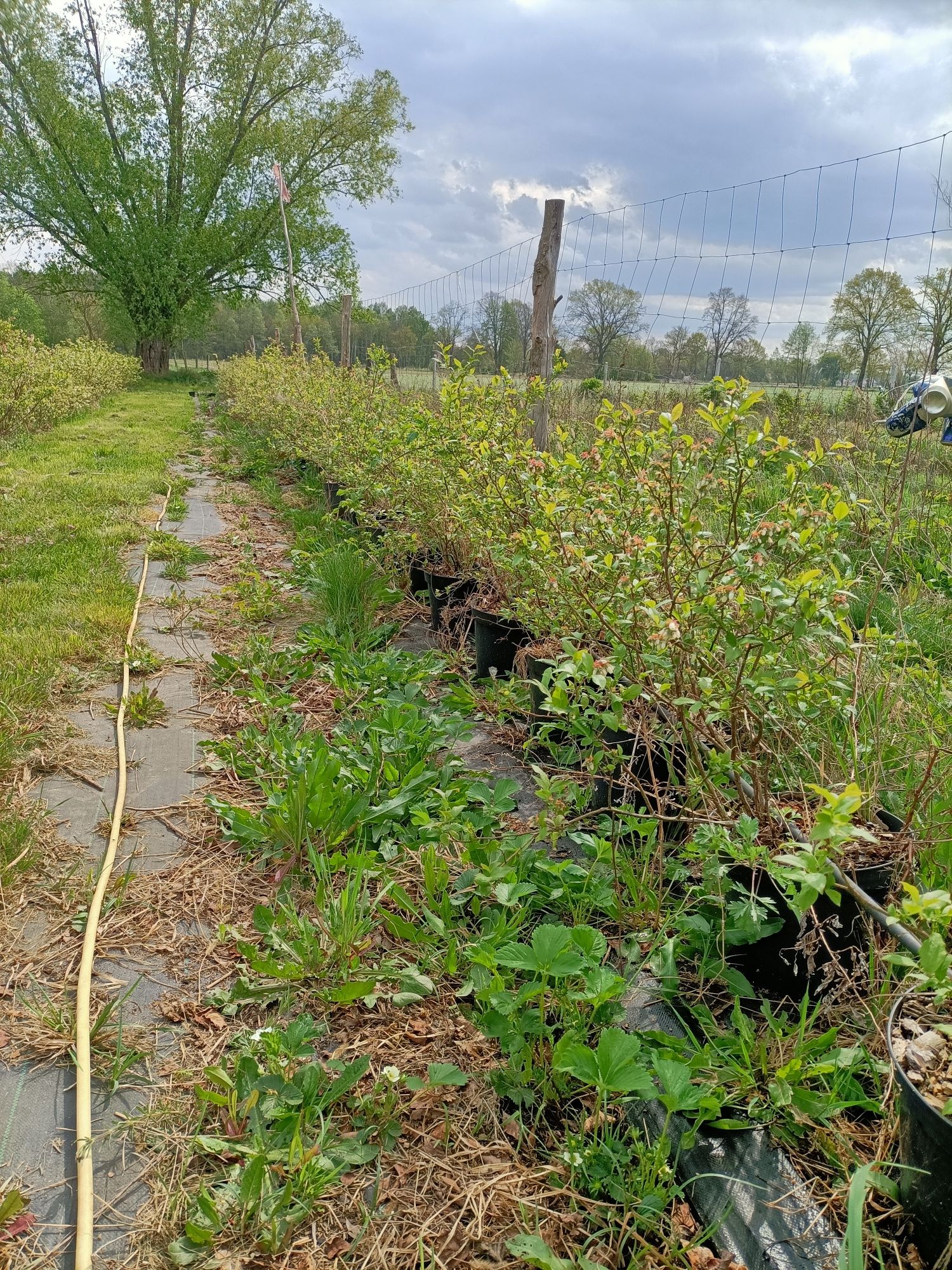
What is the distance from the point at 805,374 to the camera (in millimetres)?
5855

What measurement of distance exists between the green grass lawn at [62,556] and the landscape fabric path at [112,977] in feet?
0.58

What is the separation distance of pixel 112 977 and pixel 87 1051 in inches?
9.9

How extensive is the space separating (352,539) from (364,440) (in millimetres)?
1044

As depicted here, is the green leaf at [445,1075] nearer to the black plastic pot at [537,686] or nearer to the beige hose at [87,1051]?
the beige hose at [87,1051]

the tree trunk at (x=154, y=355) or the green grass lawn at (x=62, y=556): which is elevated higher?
the tree trunk at (x=154, y=355)

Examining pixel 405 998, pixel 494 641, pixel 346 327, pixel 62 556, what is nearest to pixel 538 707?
pixel 494 641

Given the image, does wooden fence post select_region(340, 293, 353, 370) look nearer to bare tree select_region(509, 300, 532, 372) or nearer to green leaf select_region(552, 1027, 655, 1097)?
bare tree select_region(509, 300, 532, 372)

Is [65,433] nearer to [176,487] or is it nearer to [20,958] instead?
[176,487]

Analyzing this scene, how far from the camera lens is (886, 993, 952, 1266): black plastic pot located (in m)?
1.03

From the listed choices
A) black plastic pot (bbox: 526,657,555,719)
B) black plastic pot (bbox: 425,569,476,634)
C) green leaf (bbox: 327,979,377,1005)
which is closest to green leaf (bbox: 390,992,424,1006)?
green leaf (bbox: 327,979,377,1005)

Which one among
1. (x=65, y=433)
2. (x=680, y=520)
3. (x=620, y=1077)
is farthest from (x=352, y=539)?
(x=65, y=433)

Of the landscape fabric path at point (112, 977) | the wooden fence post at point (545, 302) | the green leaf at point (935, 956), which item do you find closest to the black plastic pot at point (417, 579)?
the wooden fence post at point (545, 302)

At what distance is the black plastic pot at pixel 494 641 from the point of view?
3.07 metres

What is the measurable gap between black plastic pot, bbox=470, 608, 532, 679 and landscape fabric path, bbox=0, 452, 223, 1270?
115 centimetres
